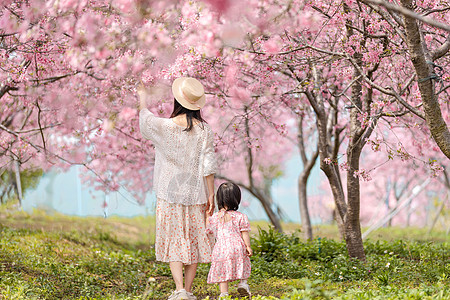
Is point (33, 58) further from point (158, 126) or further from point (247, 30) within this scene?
point (247, 30)

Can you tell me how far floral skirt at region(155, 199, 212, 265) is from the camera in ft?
14.2

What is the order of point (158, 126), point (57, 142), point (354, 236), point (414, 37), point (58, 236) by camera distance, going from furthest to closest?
point (57, 142), point (58, 236), point (354, 236), point (158, 126), point (414, 37)

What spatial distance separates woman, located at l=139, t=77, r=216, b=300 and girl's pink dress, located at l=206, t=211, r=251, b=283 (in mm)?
196

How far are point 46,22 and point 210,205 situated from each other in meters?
2.39

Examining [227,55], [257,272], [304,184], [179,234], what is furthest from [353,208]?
[304,184]

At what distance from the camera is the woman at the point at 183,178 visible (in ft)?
14.3

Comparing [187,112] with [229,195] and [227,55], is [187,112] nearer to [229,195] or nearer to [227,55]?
[229,195]

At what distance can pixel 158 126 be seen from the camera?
4410 mm

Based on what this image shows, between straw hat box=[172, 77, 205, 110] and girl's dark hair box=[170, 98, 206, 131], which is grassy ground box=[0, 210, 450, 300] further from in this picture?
straw hat box=[172, 77, 205, 110]

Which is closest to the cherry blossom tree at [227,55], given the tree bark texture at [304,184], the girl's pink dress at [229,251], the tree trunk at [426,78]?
the tree trunk at [426,78]

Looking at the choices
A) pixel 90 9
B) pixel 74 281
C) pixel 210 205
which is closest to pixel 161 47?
pixel 90 9

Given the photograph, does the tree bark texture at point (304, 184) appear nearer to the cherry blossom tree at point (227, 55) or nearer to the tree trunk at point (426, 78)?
the cherry blossom tree at point (227, 55)

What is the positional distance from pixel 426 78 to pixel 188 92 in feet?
6.57

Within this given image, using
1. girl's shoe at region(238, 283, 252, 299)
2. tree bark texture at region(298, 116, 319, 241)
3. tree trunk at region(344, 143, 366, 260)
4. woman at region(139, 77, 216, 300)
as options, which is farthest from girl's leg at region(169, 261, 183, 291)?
tree bark texture at region(298, 116, 319, 241)
